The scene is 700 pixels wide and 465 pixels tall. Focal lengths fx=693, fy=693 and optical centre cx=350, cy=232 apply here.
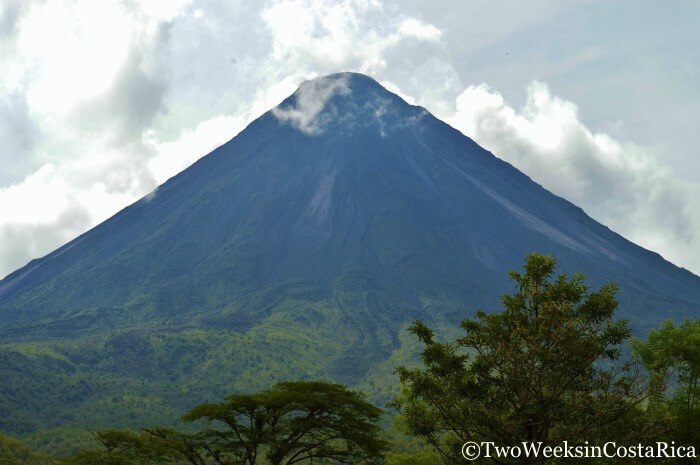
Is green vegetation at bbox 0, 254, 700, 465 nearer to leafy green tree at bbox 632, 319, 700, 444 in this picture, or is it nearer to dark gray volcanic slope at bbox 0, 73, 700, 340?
leafy green tree at bbox 632, 319, 700, 444

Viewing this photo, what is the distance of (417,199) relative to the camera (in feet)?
616

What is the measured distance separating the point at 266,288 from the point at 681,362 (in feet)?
429

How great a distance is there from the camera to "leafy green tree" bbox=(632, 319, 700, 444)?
23.3 metres

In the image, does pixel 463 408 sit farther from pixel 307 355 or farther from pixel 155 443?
pixel 307 355

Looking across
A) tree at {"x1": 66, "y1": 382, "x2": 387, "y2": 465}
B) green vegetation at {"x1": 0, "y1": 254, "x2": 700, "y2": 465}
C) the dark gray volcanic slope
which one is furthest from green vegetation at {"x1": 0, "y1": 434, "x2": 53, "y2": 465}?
the dark gray volcanic slope

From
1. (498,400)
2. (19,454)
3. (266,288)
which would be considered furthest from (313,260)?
(498,400)

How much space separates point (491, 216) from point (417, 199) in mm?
21185

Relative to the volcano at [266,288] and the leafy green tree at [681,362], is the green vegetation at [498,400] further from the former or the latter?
the volcano at [266,288]

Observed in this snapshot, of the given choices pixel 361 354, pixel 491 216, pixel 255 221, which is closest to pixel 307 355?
pixel 361 354

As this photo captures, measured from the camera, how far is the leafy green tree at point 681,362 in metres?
23.3

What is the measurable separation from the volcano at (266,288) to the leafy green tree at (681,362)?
82.2m

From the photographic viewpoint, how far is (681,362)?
2752cm

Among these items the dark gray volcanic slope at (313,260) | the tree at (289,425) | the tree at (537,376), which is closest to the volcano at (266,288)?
the dark gray volcanic slope at (313,260)

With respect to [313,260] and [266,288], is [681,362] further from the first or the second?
[313,260]
